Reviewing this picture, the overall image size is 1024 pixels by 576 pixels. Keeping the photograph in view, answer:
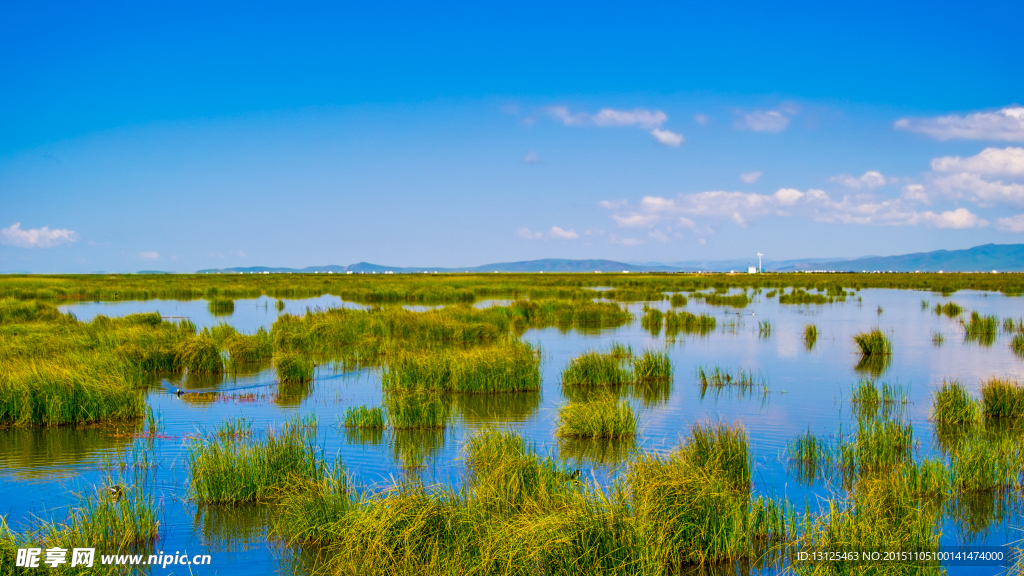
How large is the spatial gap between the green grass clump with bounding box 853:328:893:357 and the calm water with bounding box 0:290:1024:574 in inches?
27.0

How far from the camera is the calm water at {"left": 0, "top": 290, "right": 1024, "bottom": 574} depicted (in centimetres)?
737

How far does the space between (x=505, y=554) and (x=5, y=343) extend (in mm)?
15652

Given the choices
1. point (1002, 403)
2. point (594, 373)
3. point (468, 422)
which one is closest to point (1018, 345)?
point (1002, 403)

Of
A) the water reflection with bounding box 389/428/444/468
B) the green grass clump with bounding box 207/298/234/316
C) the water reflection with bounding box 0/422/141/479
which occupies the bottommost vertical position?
the water reflection with bounding box 389/428/444/468

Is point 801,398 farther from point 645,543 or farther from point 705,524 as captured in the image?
point 645,543

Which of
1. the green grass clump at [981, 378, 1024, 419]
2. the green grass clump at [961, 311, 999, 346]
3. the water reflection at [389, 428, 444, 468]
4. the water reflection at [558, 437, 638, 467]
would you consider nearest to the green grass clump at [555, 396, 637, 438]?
the water reflection at [558, 437, 638, 467]

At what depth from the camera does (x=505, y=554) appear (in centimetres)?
546

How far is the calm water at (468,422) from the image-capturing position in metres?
7.37

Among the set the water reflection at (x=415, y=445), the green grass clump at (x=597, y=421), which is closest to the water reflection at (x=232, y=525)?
the water reflection at (x=415, y=445)

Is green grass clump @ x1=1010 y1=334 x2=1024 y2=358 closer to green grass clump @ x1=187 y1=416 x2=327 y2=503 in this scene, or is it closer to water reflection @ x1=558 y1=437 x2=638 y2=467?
water reflection @ x1=558 y1=437 x2=638 y2=467

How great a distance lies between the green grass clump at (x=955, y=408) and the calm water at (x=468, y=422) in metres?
0.30

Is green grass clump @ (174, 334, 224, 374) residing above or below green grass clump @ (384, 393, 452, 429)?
above

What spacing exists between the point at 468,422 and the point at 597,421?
93.2 inches

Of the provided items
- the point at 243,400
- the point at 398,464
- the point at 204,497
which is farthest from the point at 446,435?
the point at 243,400
